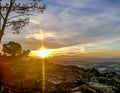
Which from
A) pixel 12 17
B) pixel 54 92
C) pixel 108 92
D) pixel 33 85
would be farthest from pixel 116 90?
pixel 12 17

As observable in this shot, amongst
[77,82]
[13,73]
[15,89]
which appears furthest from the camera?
[13,73]

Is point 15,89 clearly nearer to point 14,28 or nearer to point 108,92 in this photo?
point 108,92

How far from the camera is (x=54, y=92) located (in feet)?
61.4

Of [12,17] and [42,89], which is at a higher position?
[12,17]

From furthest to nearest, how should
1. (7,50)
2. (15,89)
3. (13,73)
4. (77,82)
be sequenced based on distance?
(7,50), (13,73), (77,82), (15,89)

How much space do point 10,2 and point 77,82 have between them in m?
10.9

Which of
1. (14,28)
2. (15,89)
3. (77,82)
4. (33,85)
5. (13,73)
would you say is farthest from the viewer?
(14,28)

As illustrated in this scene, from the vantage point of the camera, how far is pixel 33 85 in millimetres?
20703

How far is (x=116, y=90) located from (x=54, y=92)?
5161mm

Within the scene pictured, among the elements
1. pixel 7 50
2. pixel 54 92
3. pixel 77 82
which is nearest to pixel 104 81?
pixel 77 82

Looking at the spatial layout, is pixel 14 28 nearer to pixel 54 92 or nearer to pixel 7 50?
pixel 54 92

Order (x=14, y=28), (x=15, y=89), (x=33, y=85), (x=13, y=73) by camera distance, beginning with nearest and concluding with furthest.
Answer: (x=15, y=89) < (x=33, y=85) < (x=13, y=73) < (x=14, y=28)

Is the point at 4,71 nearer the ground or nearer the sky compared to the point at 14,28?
nearer the ground

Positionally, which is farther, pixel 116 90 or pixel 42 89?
pixel 116 90
